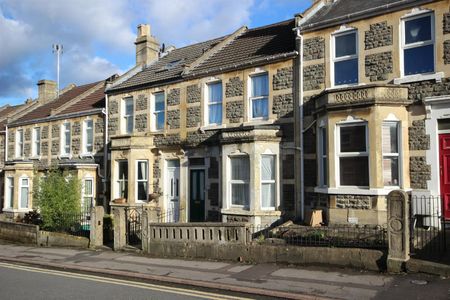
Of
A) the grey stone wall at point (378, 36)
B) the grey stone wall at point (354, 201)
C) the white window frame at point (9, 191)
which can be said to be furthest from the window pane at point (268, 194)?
the white window frame at point (9, 191)

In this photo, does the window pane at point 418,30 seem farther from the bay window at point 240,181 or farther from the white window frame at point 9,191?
the white window frame at point 9,191

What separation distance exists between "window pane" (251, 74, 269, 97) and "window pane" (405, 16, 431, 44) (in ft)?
16.6

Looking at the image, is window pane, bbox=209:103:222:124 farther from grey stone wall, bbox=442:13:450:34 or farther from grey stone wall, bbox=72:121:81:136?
grey stone wall, bbox=72:121:81:136

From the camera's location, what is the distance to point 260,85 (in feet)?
54.6

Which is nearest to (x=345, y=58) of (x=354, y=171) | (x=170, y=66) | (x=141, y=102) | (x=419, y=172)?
(x=354, y=171)

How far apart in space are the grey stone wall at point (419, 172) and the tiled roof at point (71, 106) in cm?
1700

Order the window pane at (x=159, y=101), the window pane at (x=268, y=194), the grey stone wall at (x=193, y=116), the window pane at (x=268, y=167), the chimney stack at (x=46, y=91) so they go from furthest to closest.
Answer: the chimney stack at (x=46, y=91), the window pane at (x=159, y=101), the grey stone wall at (x=193, y=116), the window pane at (x=268, y=167), the window pane at (x=268, y=194)

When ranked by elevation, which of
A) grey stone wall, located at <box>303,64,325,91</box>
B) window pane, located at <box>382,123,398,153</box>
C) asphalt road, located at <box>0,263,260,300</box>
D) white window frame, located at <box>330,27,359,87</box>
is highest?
white window frame, located at <box>330,27,359,87</box>

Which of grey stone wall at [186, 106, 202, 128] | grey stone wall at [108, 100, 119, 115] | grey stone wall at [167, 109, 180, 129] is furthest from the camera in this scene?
grey stone wall at [108, 100, 119, 115]

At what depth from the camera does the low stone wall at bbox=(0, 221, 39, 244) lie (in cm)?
1741

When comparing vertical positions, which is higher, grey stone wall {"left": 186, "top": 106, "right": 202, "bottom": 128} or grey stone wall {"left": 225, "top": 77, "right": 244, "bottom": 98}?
grey stone wall {"left": 225, "top": 77, "right": 244, "bottom": 98}

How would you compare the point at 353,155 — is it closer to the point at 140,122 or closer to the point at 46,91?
the point at 140,122

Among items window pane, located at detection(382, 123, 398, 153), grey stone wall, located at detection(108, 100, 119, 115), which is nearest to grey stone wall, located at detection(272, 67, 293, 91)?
window pane, located at detection(382, 123, 398, 153)

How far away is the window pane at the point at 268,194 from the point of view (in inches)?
607
